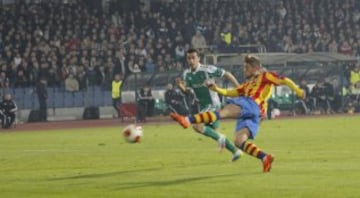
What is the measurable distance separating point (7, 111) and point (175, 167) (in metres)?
23.8

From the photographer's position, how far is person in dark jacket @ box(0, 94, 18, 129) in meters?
42.8

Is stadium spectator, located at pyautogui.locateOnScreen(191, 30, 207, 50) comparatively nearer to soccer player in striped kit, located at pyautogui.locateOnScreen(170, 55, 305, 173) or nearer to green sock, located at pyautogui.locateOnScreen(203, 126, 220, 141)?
green sock, located at pyautogui.locateOnScreen(203, 126, 220, 141)

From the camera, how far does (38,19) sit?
5069 centimetres

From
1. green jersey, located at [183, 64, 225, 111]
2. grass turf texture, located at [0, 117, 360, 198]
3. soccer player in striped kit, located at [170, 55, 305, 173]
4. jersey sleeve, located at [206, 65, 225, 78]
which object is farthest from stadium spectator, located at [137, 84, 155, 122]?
soccer player in striped kit, located at [170, 55, 305, 173]

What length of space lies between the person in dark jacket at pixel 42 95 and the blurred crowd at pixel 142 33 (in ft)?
2.30

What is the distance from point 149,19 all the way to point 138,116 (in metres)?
9.61

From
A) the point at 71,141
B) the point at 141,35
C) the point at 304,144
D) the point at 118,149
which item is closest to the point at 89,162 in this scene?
the point at 118,149

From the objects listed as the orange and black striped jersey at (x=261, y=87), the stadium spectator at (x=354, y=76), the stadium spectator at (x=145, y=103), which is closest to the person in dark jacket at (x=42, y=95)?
the stadium spectator at (x=145, y=103)

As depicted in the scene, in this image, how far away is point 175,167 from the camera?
20.1m

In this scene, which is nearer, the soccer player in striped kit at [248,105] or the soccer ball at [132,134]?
the soccer player in striped kit at [248,105]

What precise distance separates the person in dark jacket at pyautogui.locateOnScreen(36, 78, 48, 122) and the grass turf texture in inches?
523

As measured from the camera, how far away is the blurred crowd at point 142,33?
158 feet

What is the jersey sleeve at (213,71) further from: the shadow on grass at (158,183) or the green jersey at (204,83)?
the shadow on grass at (158,183)

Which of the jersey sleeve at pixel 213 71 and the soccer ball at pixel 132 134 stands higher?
the jersey sleeve at pixel 213 71
